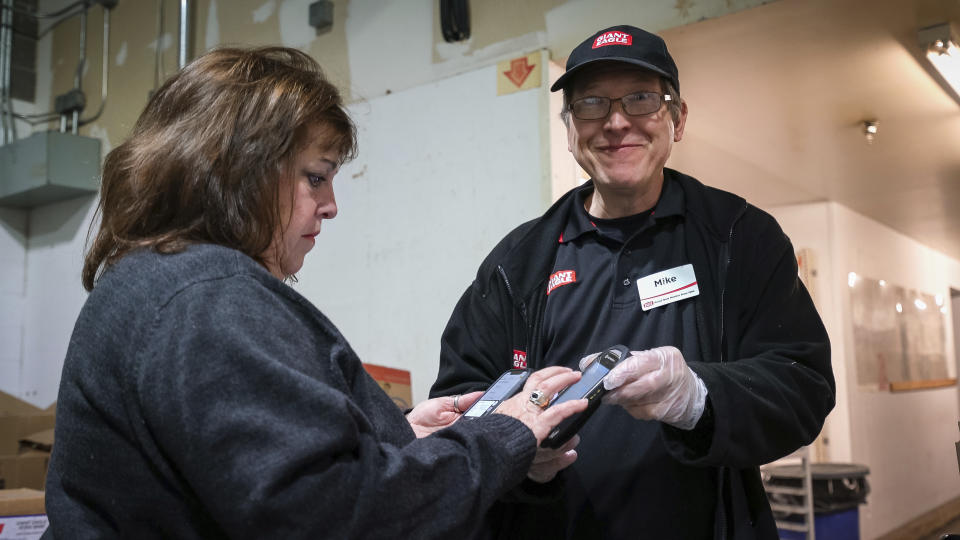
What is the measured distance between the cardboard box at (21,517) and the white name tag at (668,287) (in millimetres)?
1552

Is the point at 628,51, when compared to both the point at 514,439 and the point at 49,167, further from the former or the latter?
the point at 49,167

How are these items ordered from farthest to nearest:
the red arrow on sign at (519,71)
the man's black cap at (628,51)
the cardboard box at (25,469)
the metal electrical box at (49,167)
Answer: the metal electrical box at (49,167) < the cardboard box at (25,469) < the red arrow on sign at (519,71) < the man's black cap at (628,51)

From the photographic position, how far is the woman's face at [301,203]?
35.1 inches

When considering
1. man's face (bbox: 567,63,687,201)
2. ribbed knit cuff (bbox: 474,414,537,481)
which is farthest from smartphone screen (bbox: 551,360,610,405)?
man's face (bbox: 567,63,687,201)

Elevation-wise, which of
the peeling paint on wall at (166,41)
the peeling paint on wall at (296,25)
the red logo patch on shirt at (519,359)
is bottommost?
the red logo patch on shirt at (519,359)

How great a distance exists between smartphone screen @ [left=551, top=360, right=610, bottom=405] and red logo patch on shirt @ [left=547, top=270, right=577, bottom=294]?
331 millimetres

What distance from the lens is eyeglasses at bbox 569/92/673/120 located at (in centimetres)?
138

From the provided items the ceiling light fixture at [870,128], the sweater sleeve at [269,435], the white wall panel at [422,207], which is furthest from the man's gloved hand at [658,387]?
the ceiling light fixture at [870,128]

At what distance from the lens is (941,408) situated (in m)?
7.13

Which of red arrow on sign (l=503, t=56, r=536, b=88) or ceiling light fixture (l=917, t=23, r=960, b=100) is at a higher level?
ceiling light fixture (l=917, t=23, r=960, b=100)

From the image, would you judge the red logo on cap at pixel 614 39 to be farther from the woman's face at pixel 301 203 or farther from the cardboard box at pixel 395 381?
the cardboard box at pixel 395 381

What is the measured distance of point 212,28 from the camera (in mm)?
3568

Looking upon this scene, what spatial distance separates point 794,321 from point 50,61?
4709mm

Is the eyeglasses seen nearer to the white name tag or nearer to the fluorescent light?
the white name tag
